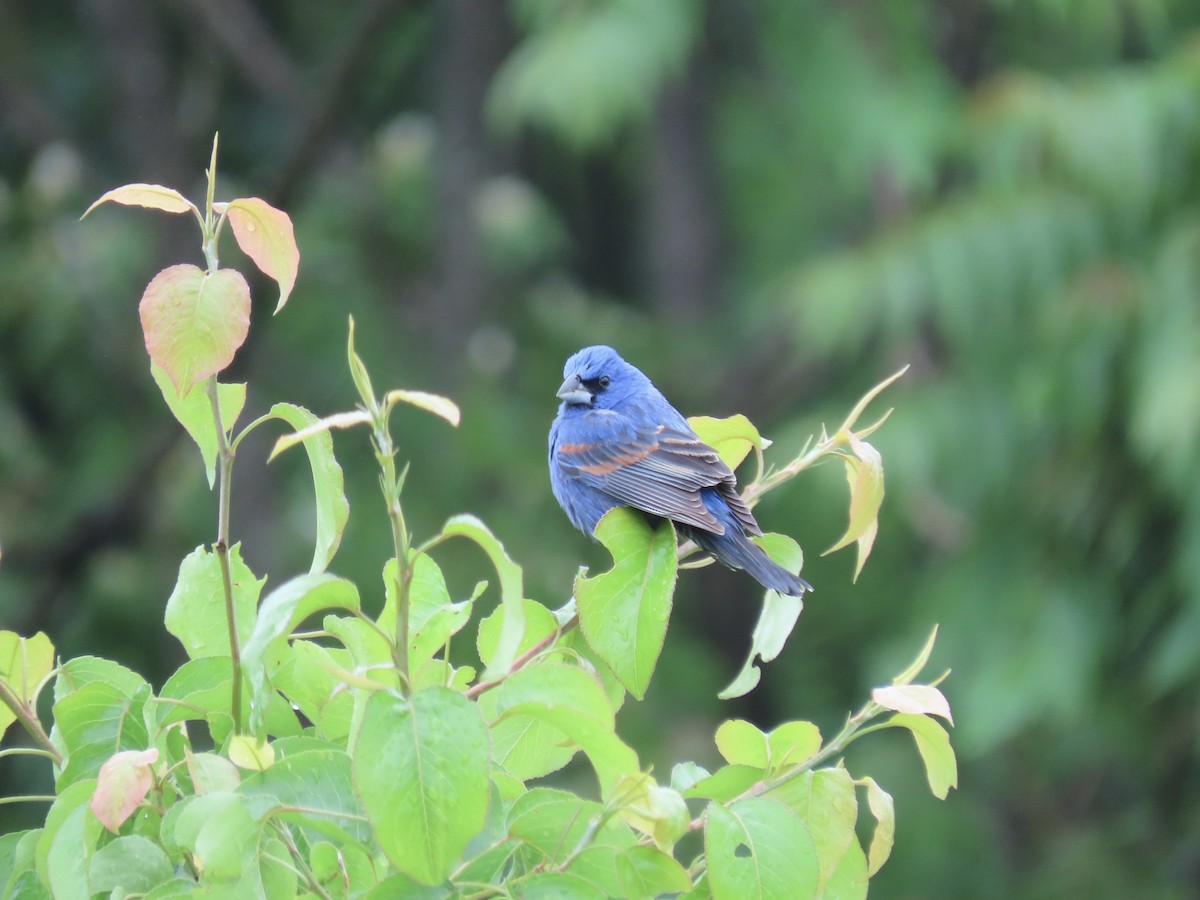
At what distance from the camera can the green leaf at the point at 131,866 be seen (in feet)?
4.30

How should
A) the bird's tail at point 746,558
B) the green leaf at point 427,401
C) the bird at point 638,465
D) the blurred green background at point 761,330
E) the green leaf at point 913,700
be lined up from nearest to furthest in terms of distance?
the green leaf at point 427,401 → the green leaf at point 913,700 → the bird's tail at point 746,558 → the bird at point 638,465 → the blurred green background at point 761,330

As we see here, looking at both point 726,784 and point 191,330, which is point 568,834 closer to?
point 726,784

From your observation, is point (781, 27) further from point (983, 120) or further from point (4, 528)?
point (4, 528)

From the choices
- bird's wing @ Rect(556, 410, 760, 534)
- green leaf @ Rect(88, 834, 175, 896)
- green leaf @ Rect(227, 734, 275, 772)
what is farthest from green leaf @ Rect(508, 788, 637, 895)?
bird's wing @ Rect(556, 410, 760, 534)

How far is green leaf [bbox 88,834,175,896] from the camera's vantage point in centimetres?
131

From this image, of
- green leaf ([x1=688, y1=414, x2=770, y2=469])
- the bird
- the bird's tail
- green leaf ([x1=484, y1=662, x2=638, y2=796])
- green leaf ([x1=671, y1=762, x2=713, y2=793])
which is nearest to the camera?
green leaf ([x1=484, y1=662, x2=638, y2=796])

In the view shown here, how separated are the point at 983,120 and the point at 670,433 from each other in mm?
3993

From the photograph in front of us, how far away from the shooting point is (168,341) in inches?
49.5

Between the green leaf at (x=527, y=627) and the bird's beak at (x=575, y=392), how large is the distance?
167 centimetres

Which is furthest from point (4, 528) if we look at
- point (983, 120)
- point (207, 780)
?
point (207, 780)

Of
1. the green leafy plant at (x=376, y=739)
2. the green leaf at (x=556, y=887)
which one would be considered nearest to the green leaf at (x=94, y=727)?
the green leafy plant at (x=376, y=739)

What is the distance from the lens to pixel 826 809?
1.37 m

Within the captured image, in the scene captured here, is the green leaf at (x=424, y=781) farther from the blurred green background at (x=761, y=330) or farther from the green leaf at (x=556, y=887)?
the blurred green background at (x=761, y=330)

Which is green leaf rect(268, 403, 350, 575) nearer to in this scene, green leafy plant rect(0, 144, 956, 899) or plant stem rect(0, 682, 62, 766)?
green leafy plant rect(0, 144, 956, 899)
